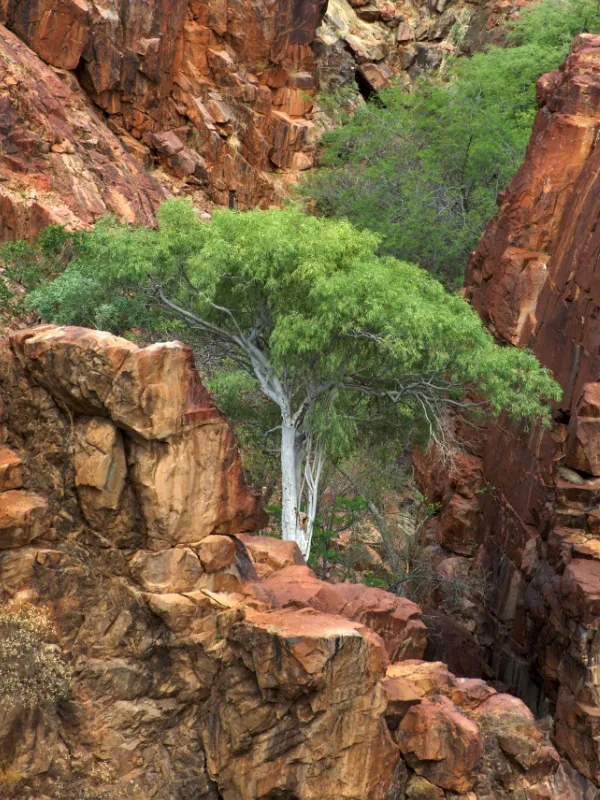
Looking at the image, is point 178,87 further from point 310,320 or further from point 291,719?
point 291,719

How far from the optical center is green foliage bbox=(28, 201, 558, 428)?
1883 cm

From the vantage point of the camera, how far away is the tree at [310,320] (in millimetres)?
18906

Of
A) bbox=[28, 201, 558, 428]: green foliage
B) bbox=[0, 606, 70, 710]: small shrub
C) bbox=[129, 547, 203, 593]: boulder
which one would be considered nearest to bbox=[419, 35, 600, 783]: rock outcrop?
bbox=[28, 201, 558, 428]: green foliage

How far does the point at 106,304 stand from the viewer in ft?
73.4

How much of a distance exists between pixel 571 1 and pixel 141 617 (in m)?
36.8

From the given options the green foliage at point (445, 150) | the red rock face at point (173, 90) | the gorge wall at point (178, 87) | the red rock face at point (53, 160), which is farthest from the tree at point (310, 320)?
the green foliage at point (445, 150)

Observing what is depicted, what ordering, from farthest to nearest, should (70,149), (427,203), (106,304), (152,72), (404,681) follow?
(152,72) < (427,203) < (70,149) < (106,304) < (404,681)

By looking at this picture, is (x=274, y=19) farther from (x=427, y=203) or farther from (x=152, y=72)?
(x=427, y=203)

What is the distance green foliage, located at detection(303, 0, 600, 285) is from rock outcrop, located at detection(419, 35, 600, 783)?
830cm

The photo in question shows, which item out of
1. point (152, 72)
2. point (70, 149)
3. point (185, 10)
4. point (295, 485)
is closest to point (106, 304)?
point (295, 485)

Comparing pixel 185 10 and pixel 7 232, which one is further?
pixel 185 10

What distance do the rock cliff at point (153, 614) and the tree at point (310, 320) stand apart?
523cm

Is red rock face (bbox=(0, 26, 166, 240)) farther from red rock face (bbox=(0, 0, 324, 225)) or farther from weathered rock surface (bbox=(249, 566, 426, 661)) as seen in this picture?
weathered rock surface (bbox=(249, 566, 426, 661))

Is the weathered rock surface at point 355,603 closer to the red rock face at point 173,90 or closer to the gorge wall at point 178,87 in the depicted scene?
the gorge wall at point 178,87
